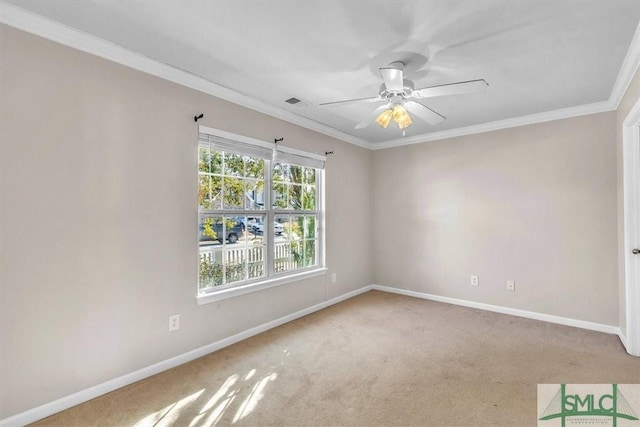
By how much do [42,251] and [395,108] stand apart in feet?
8.35

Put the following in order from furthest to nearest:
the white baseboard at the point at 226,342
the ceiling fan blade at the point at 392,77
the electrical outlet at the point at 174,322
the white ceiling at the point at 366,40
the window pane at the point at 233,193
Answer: the window pane at the point at 233,193, the electrical outlet at the point at 174,322, the ceiling fan blade at the point at 392,77, the white baseboard at the point at 226,342, the white ceiling at the point at 366,40

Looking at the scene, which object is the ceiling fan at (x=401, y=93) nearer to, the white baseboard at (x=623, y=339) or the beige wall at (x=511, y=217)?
the beige wall at (x=511, y=217)

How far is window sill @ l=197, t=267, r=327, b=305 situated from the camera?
2747mm

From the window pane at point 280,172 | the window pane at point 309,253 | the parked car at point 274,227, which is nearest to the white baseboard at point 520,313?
the window pane at point 309,253

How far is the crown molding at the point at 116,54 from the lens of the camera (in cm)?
179

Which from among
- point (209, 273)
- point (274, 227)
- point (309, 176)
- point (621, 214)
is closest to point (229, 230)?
point (209, 273)

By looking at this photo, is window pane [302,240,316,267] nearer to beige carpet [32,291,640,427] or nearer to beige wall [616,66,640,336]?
beige carpet [32,291,640,427]

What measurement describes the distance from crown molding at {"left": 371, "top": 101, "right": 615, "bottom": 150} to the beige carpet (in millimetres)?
2325

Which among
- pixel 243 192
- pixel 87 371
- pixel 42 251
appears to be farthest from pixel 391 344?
pixel 42 251

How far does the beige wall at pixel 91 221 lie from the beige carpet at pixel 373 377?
309mm

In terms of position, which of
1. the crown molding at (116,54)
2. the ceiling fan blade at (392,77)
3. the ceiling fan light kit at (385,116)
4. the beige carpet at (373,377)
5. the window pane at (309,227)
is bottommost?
the beige carpet at (373,377)

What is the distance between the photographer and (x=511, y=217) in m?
3.78

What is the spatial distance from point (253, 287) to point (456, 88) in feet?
8.11

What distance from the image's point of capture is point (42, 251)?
6.18 feet
